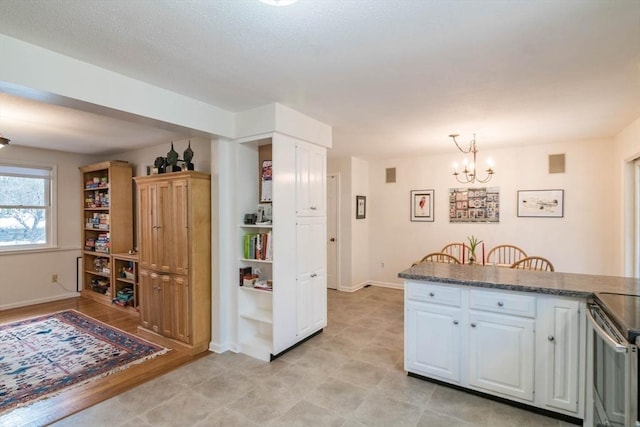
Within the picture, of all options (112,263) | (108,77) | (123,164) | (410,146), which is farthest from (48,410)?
(410,146)

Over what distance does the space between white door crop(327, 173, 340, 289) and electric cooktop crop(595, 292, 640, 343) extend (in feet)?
13.4

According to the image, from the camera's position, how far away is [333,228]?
5789mm

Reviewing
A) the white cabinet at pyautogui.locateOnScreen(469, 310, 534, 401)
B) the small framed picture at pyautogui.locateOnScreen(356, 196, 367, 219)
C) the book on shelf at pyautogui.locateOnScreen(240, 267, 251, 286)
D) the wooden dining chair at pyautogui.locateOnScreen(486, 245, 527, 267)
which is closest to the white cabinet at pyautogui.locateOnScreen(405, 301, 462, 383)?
the white cabinet at pyautogui.locateOnScreen(469, 310, 534, 401)

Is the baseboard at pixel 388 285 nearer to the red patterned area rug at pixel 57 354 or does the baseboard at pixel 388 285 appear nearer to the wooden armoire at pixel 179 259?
the wooden armoire at pixel 179 259

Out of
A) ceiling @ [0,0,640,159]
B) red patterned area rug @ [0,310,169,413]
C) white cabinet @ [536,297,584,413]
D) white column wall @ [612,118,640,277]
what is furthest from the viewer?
white column wall @ [612,118,640,277]

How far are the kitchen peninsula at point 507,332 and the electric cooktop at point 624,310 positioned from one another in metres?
0.13

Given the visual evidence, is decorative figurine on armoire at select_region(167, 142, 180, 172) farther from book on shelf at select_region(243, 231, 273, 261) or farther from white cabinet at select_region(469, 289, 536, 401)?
white cabinet at select_region(469, 289, 536, 401)

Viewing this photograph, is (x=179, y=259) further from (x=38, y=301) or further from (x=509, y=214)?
(x=509, y=214)

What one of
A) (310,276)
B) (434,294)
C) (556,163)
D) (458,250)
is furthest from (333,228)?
(556,163)

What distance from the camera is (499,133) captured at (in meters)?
3.99

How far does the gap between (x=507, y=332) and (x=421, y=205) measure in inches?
137

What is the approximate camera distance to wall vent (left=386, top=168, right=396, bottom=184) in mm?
5857

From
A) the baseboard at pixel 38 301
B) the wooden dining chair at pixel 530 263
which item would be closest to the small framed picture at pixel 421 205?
the wooden dining chair at pixel 530 263

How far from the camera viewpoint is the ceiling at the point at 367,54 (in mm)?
1568
